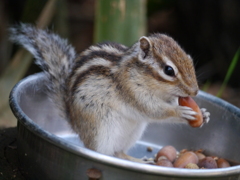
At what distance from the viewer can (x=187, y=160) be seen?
2.11 m

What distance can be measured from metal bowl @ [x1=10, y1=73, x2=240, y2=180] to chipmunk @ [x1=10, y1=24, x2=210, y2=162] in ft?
0.67

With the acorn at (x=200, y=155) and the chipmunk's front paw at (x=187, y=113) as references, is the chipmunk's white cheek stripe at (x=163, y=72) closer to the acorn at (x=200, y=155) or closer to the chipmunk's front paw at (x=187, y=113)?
the chipmunk's front paw at (x=187, y=113)

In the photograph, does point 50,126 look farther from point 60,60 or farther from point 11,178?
point 11,178

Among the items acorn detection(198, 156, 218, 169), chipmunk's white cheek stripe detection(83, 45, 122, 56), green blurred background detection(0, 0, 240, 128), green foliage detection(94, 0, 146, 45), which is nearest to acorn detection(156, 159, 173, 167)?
acorn detection(198, 156, 218, 169)

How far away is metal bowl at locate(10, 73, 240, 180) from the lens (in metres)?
1.48

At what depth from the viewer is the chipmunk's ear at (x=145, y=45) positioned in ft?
6.54

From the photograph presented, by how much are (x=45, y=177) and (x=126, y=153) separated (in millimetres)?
761

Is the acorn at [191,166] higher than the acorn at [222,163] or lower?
higher

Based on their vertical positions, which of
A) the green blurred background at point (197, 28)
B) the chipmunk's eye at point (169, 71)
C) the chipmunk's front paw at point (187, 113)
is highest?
the chipmunk's eye at point (169, 71)

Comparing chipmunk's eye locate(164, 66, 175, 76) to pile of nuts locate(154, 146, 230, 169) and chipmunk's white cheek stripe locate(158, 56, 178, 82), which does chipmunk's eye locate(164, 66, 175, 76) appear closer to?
chipmunk's white cheek stripe locate(158, 56, 178, 82)

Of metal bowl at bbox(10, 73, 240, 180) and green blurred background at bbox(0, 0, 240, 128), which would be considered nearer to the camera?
metal bowl at bbox(10, 73, 240, 180)

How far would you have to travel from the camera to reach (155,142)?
98.7 inches

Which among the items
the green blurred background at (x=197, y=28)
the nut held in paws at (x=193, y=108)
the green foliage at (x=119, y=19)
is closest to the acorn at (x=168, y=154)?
the nut held in paws at (x=193, y=108)

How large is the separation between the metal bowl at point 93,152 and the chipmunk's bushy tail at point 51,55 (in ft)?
0.29
